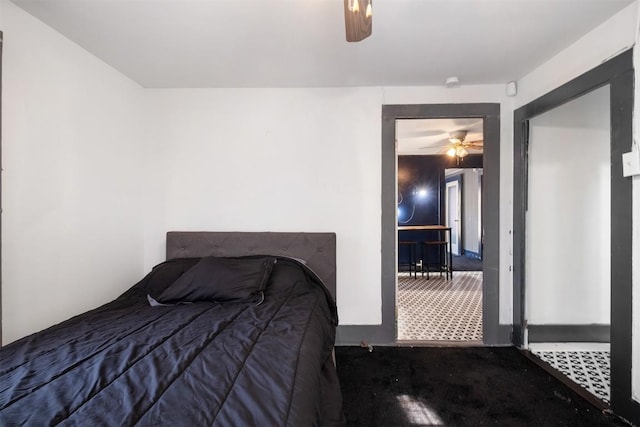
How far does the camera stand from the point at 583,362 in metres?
2.34

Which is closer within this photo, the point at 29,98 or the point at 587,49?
the point at 29,98

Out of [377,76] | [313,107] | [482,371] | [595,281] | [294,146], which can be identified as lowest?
[482,371]

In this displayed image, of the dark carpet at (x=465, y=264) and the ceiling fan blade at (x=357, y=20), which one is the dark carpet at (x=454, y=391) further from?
the dark carpet at (x=465, y=264)

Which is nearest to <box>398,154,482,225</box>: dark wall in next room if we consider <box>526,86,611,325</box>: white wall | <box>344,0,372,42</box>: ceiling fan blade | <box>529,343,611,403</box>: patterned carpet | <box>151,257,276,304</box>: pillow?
<box>526,86,611,325</box>: white wall

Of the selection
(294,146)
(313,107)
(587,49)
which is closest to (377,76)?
(313,107)

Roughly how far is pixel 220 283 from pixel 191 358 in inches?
32.9

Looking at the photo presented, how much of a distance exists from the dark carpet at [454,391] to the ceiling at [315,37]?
7.69 feet

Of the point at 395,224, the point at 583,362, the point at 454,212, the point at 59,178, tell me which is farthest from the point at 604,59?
Answer: the point at 454,212

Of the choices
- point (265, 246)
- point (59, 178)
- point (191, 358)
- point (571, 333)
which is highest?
point (59, 178)

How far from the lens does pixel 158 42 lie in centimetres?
199

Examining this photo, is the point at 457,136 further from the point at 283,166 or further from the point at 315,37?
the point at 315,37

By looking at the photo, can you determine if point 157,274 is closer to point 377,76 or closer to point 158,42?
point 158,42

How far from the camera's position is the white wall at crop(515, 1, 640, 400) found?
5.24ft

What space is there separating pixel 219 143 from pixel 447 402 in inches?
106
